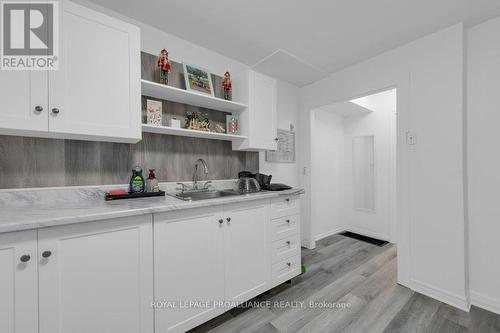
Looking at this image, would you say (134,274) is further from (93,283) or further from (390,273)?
(390,273)

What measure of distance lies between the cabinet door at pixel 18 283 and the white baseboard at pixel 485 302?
3104 millimetres

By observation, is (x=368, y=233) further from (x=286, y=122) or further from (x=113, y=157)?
(x=113, y=157)

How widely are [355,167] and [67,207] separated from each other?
3.99 metres

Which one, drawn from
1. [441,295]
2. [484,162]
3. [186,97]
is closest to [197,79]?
[186,97]

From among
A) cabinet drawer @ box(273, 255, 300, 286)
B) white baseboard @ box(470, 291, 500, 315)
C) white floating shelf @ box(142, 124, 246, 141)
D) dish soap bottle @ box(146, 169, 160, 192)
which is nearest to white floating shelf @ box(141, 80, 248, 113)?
white floating shelf @ box(142, 124, 246, 141)

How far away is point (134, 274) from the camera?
1.18 meters

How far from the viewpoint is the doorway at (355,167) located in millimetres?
3297

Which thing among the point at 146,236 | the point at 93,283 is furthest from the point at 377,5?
the point at 93,283

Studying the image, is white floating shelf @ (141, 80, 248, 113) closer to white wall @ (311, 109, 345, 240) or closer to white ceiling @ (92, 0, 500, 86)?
white ceiling @ (92, 0, 500, 86)

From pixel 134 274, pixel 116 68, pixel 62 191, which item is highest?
pixel 116 68

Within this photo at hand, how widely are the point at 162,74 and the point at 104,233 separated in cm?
136

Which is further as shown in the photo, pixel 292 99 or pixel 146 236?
pixel 292 99

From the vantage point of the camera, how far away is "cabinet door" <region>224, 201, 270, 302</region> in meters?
1.59

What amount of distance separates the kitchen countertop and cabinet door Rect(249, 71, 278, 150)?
700 mm
